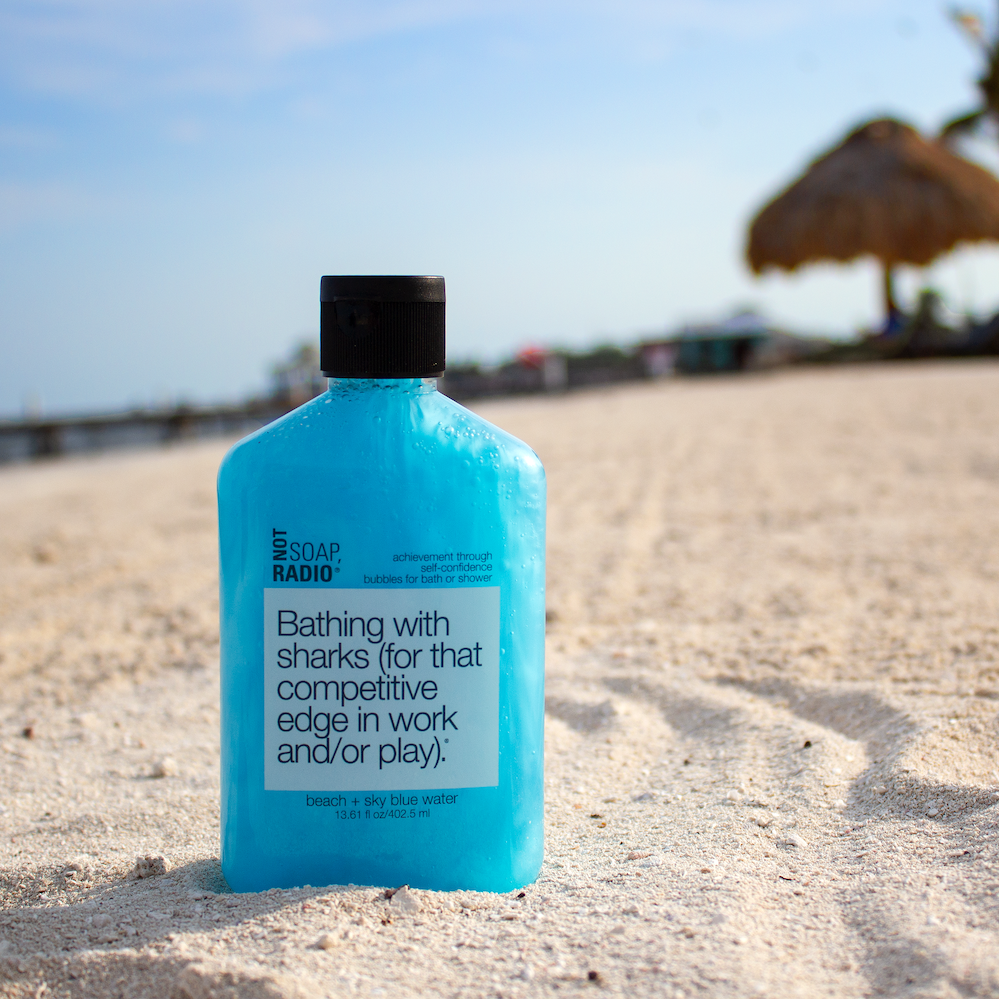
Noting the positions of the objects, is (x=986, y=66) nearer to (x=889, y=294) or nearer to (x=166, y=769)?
(x=889, y=294)

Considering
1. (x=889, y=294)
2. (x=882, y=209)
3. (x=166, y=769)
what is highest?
(x=882, y=209)

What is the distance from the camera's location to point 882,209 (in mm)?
18234

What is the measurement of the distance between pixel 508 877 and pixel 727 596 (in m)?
2.09

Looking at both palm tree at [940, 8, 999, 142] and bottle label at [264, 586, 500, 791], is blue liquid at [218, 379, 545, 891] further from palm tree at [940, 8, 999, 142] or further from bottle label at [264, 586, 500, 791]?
palm tree at [940, 8, 999, 142]

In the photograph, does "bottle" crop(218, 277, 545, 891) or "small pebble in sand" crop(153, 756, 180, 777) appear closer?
"bottle" crop(218, 277, 545, 891)

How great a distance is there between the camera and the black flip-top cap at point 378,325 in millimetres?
1488

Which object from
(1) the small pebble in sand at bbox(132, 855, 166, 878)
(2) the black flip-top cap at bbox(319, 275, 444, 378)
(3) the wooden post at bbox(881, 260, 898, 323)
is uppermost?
(3) the wooden post at bbox(881, 260, 898, 323)

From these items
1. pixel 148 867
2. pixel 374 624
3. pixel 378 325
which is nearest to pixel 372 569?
pixel 374 624

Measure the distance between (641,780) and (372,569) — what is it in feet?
2.94

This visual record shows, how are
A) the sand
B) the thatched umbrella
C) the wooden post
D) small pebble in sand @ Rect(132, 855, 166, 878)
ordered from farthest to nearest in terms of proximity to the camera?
the wooden post
the thatched umbrella
small pebble in sand @ Rect(132, 855, 166, 878)
the sand

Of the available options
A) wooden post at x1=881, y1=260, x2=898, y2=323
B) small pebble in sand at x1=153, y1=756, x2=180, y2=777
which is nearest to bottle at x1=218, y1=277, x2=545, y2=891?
small pebble in sand at x1=153, y1=756, x2=180, y2=777

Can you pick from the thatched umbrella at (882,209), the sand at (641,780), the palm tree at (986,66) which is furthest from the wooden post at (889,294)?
the sand at (641,780)

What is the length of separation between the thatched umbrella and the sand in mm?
14677

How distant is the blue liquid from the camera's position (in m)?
1.44
